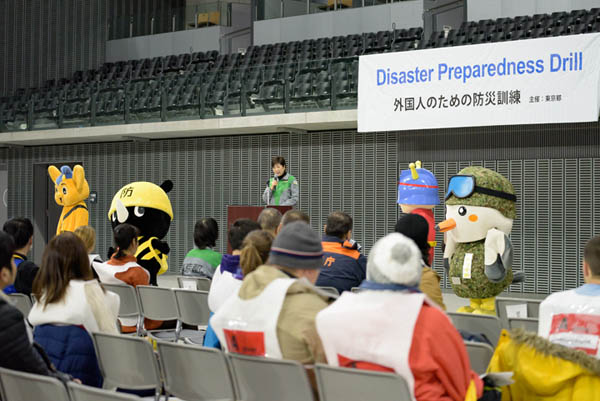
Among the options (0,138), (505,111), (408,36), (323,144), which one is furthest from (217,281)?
(0,138)

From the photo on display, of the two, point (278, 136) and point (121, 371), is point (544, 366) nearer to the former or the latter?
point (121, 371)

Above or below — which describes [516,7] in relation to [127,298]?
above

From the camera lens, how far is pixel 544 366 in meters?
3.02

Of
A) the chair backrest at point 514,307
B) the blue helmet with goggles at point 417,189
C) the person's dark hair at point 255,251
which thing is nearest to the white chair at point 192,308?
the person's dark hair at point 255,251

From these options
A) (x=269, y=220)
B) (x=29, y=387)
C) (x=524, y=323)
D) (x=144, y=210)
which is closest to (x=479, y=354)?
(x=524, y=323)

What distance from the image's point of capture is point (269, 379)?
3.09 metres

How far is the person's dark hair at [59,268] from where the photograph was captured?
3635 millimetres

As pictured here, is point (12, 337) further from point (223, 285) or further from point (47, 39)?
point (47, 39)

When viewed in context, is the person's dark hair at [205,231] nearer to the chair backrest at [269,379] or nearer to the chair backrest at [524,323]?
the chair backrest at [524,323]

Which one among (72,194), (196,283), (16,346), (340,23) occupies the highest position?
(340,23)

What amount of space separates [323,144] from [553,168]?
437 cm

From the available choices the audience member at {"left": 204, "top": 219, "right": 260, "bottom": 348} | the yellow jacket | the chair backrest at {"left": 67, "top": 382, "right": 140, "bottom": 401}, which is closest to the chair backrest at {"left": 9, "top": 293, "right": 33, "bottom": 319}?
the audience member at {"left": 204, "top": 219, "right": 260, "bottom": 348}

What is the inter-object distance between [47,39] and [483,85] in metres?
14.6

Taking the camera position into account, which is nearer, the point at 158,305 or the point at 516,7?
the point at 158,305
